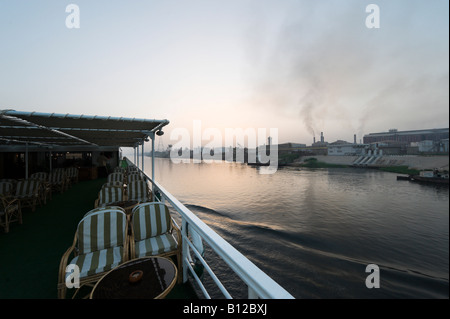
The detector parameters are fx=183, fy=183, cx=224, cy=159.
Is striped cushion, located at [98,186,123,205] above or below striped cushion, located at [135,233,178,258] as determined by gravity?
above

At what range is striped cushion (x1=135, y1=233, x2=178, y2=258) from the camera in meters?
2.22

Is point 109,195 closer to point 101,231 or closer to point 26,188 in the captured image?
point 101,231

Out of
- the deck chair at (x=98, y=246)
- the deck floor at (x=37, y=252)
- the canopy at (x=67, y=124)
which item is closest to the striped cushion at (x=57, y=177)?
the canopy at (x=67, y=124)

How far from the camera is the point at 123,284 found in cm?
150

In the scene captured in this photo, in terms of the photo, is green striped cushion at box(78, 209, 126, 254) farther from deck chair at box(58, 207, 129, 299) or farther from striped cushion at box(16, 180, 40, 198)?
striped cushion at box(16, 180, 40, 198)

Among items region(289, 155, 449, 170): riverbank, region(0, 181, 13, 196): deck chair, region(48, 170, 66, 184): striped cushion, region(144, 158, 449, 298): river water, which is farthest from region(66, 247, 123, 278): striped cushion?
region(289, 155, 449, 170): riverbank

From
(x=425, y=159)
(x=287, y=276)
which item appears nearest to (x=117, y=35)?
(x=287, y=276)

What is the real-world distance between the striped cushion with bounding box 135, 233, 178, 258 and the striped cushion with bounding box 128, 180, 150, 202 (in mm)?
2758

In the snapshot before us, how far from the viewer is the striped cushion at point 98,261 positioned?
1862 mm

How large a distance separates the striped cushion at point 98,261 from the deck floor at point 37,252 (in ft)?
1.82

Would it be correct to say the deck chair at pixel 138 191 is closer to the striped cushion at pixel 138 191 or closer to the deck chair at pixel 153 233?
the striped cushion at pixel 138 191

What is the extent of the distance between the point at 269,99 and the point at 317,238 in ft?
88.3

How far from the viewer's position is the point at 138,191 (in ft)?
16.7
